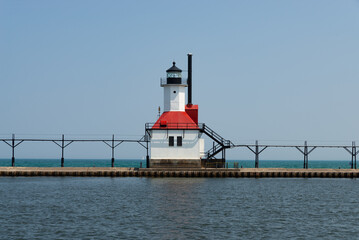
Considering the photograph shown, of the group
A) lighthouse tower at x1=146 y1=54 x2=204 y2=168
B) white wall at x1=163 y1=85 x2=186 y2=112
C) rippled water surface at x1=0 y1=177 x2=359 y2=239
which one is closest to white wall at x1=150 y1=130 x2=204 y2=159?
lighthouse tower at x1=146 y1=54 x2=204 y2=168

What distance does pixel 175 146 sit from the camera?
61844 millimetres

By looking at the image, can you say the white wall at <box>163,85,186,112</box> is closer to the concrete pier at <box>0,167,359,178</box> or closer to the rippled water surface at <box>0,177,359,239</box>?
the concrete pier at <box>0,167,359,178</box>

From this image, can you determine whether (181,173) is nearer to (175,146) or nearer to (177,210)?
(175,146)

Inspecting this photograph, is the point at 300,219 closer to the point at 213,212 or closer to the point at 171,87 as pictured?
the point at 213,212

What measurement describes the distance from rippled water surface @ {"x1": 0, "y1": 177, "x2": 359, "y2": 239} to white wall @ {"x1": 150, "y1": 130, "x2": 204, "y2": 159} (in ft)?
17.0

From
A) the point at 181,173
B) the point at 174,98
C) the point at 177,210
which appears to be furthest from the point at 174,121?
the point at 177,210

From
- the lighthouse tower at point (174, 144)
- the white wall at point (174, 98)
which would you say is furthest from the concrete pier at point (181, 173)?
the white wall at point (174, 98)

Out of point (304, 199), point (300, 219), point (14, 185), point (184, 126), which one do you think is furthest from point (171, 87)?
point (300, 219)

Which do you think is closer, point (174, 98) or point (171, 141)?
point (171, 141)

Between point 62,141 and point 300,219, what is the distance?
4102cm

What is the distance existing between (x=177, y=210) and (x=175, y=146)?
25190mm

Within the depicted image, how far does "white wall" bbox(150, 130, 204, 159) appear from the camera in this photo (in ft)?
203

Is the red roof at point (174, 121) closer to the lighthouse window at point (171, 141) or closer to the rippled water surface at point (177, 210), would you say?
the lighthouse window at point (171, 141)

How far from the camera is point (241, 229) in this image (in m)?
30.2
